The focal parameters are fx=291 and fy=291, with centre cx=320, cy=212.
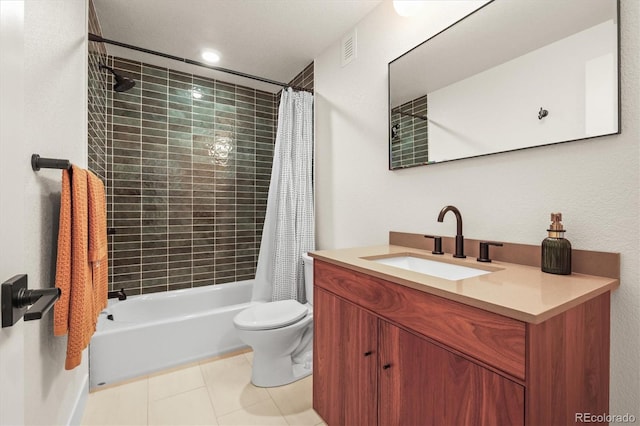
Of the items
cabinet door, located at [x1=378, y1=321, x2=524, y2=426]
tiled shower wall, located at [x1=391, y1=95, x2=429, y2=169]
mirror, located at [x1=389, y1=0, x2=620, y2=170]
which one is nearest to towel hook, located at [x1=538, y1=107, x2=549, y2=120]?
mirror, located at [x1=389, y1=0, x2=620, y2=170]

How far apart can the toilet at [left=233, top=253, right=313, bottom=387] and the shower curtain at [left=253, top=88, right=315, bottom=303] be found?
396 millimetres

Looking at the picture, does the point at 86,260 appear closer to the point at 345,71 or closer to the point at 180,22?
the point at 180,22

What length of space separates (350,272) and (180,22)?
209 centimetres

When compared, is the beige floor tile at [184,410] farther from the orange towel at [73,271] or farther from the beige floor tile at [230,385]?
the orange towel at [73,271]

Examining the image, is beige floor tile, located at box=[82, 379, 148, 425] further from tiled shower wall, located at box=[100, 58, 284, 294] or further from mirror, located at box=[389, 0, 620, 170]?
mirror, located at box=[389, 0, 620, 170]

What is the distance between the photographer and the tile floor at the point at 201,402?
1527 mm

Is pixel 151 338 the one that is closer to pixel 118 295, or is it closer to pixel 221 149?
pixel 118 295

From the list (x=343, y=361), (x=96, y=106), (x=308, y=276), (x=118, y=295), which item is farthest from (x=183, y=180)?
(x=343, y=361)

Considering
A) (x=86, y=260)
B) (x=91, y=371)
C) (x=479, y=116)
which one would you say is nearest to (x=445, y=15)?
(x=479, y=116)

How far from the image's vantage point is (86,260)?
1158 millimetres

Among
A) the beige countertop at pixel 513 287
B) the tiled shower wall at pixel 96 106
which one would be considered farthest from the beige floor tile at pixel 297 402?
the tiled shower wall at pixel 96 106

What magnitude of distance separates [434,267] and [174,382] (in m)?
1.76

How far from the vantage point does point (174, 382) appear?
1.87 meters

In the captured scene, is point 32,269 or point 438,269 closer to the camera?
point 32,269
